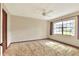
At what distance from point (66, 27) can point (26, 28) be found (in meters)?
3.10

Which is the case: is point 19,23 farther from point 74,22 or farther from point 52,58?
point 52,58

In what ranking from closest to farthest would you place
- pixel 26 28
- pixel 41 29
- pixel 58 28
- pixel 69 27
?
pixel 69 27, pixel 26 28, pixel 58 28, pixel 41 29

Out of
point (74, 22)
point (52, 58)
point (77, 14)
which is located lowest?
point (52, 58)

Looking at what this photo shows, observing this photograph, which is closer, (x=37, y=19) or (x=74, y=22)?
(x=74, y=22)

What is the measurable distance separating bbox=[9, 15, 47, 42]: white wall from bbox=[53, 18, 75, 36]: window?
1403 millimetres

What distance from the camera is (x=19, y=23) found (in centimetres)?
704

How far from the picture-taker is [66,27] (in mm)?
6738

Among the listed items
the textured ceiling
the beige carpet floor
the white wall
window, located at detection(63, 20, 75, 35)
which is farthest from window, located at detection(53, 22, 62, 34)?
the beige carpet floor

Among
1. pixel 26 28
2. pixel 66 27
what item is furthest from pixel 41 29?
pixel 66 27

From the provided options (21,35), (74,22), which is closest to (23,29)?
(21,35)

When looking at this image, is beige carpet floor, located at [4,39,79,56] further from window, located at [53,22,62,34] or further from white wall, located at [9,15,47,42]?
window, located at [53,22,62,34]

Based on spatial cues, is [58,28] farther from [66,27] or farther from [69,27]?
[69,27]

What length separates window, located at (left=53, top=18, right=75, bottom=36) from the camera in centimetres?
611

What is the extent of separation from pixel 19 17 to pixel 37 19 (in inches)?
73.5
